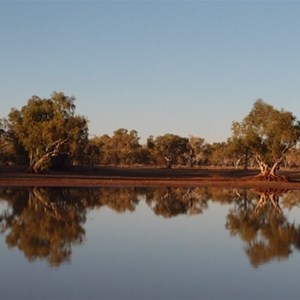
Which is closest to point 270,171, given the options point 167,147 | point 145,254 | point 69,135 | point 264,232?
point 69,135

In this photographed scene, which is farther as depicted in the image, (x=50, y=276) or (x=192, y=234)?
(x=192, y=234)

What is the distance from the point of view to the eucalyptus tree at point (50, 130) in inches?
2472

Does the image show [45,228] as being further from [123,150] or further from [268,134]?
[123,150]

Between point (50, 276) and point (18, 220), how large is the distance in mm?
10904

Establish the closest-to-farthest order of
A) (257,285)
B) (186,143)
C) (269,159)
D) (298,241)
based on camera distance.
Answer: (257,285) → (298,241) → (269,159) → (186,143)

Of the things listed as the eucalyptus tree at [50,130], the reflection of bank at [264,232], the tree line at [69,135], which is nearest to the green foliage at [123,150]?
the tree line at [69,135]

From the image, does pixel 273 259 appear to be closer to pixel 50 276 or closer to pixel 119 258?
pixel 119 258

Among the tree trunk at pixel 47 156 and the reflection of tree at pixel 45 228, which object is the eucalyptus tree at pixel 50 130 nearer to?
the tree trunk at pixel 47 156

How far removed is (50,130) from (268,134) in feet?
84.5

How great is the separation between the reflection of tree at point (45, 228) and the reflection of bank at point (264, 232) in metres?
5.65

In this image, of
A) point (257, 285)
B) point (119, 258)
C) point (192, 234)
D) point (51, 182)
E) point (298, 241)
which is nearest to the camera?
point (257, 285)

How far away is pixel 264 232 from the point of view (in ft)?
69.3

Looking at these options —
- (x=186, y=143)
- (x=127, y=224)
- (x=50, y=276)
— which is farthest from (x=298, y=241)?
(x=186, y=143)

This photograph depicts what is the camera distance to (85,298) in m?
10.5
